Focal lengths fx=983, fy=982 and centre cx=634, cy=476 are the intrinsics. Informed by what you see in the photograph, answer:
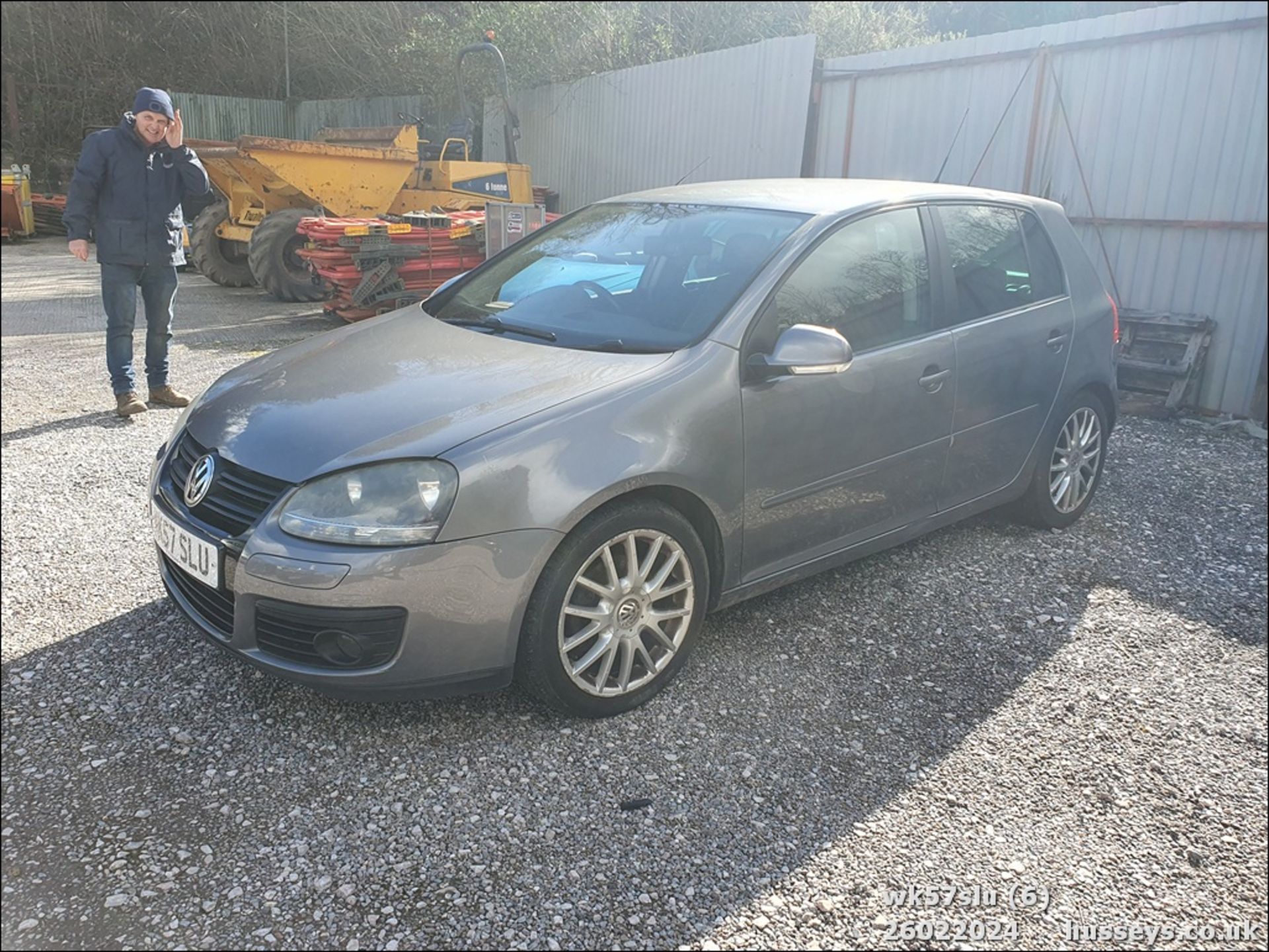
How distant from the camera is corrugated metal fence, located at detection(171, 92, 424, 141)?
1995 cm

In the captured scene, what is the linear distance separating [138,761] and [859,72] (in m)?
9.47

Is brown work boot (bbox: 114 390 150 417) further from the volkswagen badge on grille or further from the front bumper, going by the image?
the front bumper

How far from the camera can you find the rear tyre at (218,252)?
42.0ft

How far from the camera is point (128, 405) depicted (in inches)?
243

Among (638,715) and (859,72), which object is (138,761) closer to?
(638,715)

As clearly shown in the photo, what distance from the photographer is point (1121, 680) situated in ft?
11.1

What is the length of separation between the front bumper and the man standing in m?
3.86

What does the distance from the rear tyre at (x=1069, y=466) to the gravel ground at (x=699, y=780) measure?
0.41 metres

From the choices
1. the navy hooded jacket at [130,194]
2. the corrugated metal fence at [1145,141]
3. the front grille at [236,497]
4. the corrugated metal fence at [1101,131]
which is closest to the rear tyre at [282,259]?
the corrugated metal fence at [1101,131]

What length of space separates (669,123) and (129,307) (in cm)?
874

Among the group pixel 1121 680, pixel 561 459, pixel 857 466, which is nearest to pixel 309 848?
pixel 561 459

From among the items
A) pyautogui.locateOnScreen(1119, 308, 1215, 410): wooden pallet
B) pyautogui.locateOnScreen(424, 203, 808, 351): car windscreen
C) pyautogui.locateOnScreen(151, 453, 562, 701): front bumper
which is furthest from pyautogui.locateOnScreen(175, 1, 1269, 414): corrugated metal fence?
pyautogui.locateOnScreen(151, 453, 562, 701): front bumper

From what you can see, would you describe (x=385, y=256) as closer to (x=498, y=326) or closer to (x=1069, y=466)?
(x=498, y=326)

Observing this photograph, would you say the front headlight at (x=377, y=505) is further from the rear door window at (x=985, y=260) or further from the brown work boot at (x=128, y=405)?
the brown work boot at (x=128, y=405)
